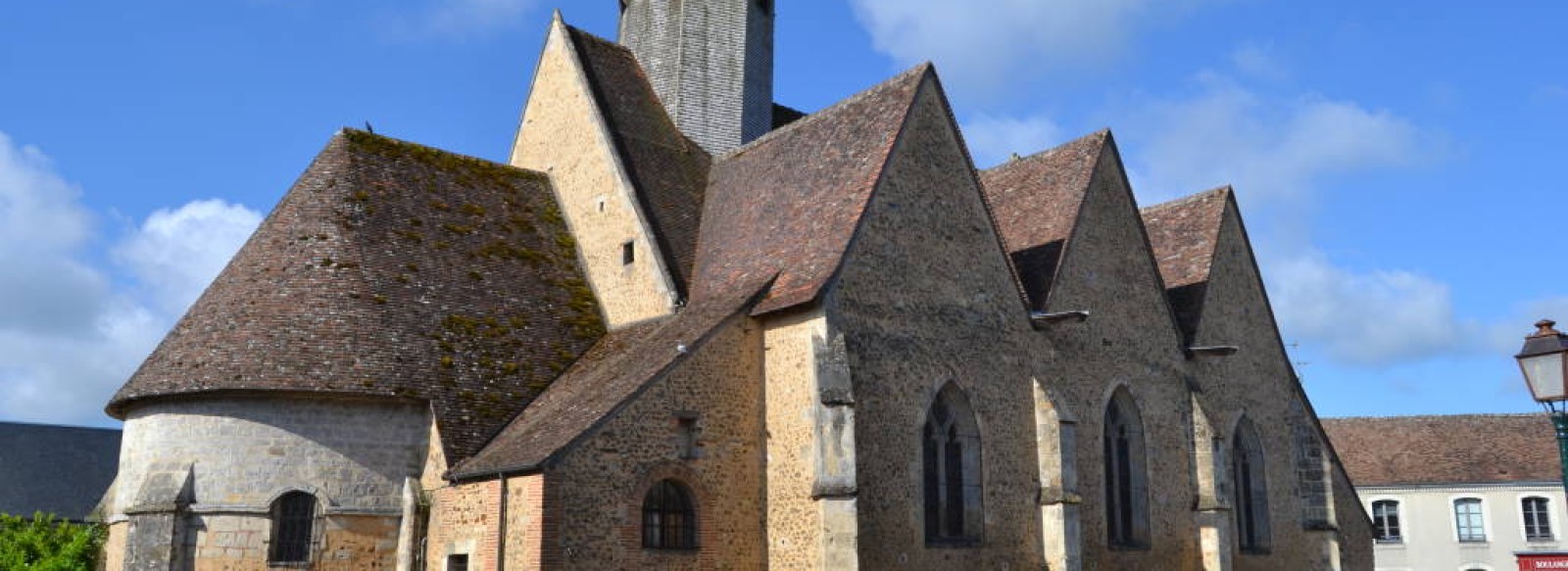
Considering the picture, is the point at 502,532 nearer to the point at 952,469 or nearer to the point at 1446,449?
the point at 952,469

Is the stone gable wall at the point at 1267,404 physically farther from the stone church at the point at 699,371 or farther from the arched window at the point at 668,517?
the arched window at the point at 668,517

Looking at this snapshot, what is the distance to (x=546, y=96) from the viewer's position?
26.4 metres

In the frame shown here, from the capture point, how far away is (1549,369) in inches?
416

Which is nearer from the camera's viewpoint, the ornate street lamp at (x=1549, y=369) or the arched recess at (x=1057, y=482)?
the ornate street lamp at (x=1549, y=369)

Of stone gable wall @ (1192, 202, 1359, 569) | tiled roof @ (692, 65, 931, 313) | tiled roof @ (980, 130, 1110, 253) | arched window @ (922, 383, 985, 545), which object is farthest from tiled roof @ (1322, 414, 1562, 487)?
tiled roof @ (692, 65, 931, 313)

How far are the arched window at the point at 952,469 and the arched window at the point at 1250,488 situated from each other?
27.5 ft

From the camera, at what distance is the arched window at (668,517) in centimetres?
1680

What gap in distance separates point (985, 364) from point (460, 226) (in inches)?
365

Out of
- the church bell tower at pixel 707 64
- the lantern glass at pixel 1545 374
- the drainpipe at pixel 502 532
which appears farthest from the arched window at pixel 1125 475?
the lantern glass at pixel 1545 374

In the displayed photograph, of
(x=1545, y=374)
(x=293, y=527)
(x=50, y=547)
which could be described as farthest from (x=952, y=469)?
(x=50, y=547)

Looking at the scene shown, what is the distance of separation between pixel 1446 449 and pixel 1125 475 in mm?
26457

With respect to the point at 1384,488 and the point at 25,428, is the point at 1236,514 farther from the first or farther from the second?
the point at 25,428

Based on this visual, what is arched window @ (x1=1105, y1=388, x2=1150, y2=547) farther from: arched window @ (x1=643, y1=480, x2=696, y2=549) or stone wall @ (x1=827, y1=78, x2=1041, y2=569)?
arched window @ (x1=643, y1=480, x2=696, y2=549)

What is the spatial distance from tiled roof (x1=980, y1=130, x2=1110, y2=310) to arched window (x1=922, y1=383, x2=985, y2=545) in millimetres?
3312
